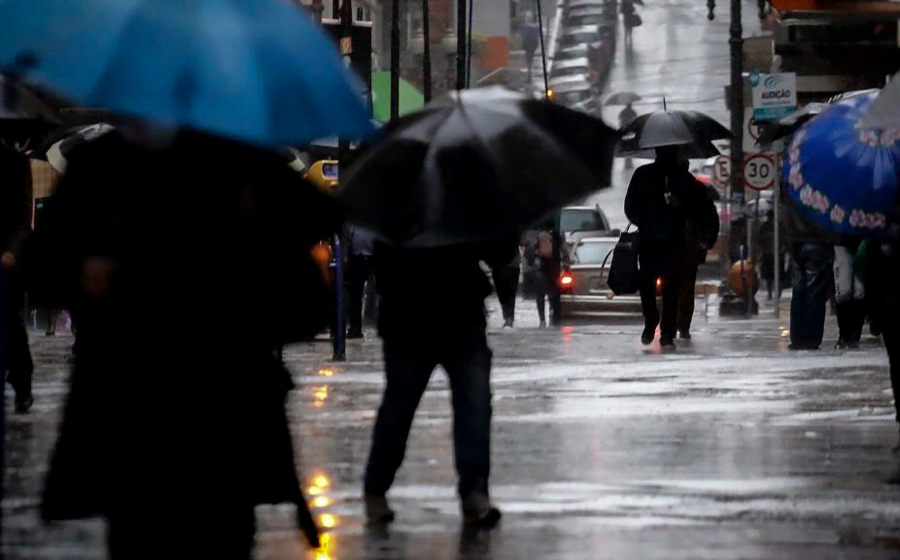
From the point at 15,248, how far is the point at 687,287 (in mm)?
11275

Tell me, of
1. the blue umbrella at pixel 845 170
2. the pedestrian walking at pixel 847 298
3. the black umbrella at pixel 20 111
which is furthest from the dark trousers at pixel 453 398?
the pedestrian walking at pixel 847 298

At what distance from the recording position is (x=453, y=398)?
963 centimetres

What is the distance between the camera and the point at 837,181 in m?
11.5

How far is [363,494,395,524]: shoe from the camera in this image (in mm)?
9672

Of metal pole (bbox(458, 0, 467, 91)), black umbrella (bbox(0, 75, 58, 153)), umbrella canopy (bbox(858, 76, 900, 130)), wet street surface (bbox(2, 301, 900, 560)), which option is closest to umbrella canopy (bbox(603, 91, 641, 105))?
metal pole (bbox(458, 0, 467, 91))

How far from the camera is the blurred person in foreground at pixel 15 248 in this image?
32.6 ft

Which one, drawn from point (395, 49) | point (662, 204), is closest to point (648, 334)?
point (662, 204)

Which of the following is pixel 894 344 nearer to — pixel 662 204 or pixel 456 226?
pixel 456 226

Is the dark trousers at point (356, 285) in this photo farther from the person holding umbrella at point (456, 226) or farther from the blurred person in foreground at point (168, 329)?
the blurred person in foreground at point (168, 329)

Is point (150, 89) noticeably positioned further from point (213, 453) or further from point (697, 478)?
point (697, 478)

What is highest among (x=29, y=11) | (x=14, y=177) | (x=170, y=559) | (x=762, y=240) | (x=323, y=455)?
(x=29, y=11)

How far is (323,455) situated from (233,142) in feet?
20.2

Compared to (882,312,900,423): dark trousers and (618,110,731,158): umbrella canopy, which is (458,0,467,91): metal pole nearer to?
(618,110,731,158): umbrella canopy

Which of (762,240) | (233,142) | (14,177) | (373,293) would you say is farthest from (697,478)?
(762,240)
